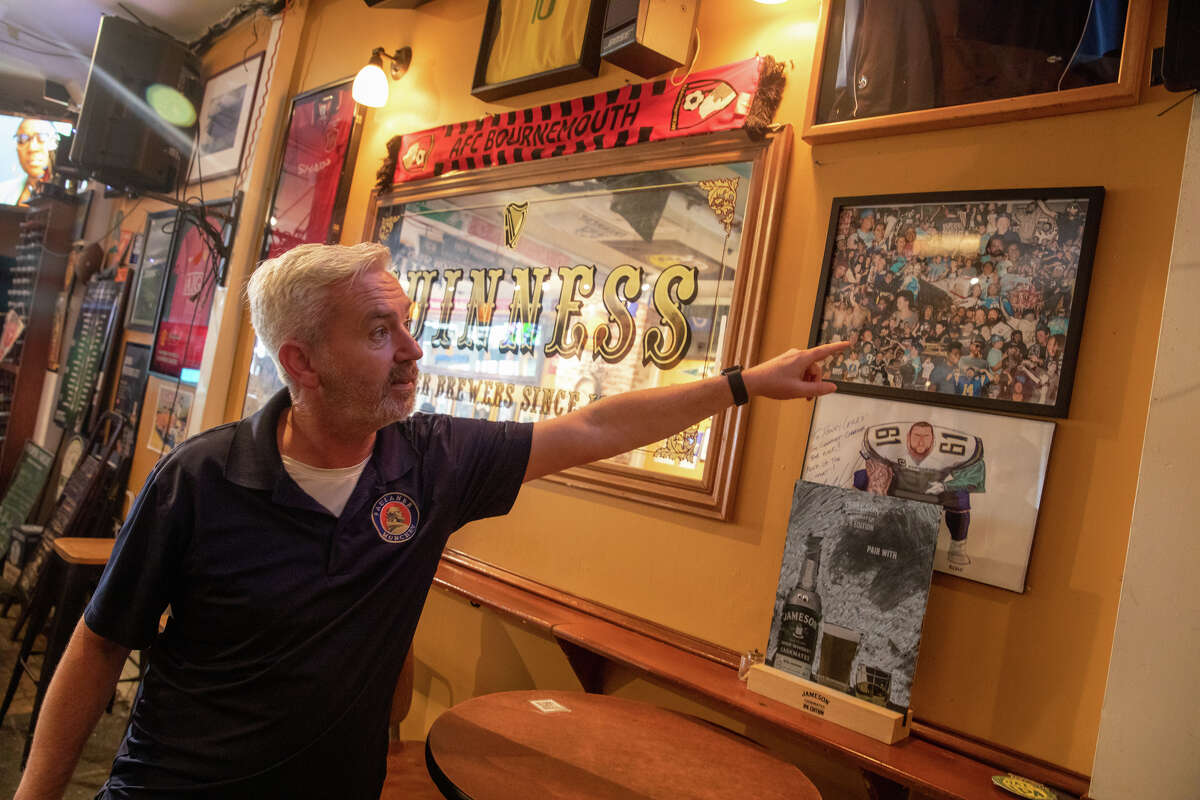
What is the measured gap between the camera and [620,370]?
2.65 m

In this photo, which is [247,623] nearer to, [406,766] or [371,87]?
[406,766]

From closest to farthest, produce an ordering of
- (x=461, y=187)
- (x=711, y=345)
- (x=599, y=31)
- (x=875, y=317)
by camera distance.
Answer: (x=875, y=317)
(x=711, y=345)
(x=599, y=31)
(x=461, y=187)

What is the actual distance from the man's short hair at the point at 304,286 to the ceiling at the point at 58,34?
4.61 metres

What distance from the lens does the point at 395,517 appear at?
5.25 ft

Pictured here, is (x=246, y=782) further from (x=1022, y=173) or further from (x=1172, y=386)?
(x=1022, y=173)

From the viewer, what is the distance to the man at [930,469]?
1.86m

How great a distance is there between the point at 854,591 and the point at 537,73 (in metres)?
2.20

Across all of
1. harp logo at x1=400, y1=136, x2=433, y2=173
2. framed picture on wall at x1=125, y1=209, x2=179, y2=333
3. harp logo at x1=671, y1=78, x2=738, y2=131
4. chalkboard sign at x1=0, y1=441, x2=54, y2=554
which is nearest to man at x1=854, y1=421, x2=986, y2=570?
harp logo at x1=671, y1=78, x2=738, y2=131

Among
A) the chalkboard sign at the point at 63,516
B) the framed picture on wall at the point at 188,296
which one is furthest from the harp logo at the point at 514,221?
the chalkboard sign at the point at 63,516

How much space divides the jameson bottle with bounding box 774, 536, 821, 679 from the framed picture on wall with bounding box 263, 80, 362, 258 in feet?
9.80

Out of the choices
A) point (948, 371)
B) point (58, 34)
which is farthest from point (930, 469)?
point (58, 34)

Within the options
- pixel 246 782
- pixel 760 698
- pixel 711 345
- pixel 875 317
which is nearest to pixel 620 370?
pixel 711 345

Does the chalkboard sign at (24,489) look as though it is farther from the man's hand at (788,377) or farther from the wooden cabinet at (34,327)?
the man's hand at (788,377)

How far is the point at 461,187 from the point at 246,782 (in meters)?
2.49
